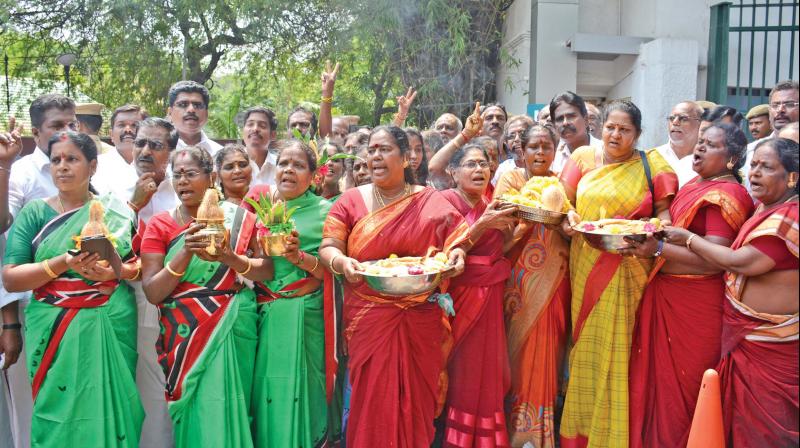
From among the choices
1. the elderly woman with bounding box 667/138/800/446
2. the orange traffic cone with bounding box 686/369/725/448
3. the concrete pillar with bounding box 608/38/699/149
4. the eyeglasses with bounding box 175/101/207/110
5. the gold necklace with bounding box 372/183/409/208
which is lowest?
the orange traffic cone with bounding box 686/369/725/448

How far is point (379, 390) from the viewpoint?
13.3 ft

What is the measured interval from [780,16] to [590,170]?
5623mm

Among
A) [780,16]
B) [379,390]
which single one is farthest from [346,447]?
[780,16]

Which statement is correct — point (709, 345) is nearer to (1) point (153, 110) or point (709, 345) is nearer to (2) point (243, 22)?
(2) point (243, 22)

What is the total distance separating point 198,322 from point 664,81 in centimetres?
738

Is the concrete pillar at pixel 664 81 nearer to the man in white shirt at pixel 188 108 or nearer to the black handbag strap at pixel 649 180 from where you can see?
the black handbag strap at pixel 649 180

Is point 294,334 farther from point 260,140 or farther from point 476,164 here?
point 260,140

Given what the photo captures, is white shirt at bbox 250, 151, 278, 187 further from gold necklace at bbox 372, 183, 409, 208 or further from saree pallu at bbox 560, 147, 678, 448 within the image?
saree pallu at bbox 560, 147, 678, 448

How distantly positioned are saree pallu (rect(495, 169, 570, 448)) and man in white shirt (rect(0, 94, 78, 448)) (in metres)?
3.18

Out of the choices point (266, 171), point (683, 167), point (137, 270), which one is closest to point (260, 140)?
point (266, 171)

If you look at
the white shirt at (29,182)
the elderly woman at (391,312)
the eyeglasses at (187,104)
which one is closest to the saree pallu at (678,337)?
the elderly woman at (391,312)

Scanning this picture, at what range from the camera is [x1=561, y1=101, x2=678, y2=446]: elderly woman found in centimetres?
426

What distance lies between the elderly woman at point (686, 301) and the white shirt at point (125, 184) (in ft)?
10.7

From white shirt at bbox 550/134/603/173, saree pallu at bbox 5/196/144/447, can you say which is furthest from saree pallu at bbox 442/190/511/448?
saree pallu at bbox 5/196/144/447
